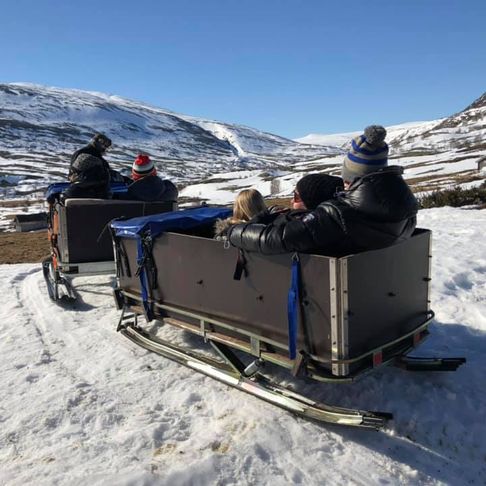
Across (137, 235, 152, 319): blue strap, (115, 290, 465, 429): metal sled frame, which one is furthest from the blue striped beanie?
(137, 235, 152, 319): blue strap

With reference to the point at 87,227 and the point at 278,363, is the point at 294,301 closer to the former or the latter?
the point at 278,363

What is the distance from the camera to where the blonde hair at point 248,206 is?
14.6 feet

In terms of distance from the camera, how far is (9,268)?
31.8ft

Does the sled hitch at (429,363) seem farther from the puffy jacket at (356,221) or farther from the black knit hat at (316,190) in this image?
the black knit hat at (316,190)

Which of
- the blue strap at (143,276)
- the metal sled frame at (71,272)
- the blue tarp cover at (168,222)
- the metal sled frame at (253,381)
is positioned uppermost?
the blue tarp cover at (168,222)

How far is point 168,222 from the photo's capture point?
5.00 meters

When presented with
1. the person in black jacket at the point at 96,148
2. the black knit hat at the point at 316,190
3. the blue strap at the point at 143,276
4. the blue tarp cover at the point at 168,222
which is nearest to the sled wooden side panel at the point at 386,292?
the black knit hat at the point at 316,190

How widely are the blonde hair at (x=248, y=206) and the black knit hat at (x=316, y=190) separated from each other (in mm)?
417

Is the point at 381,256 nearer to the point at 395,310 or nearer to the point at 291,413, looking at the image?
the point at 395,310

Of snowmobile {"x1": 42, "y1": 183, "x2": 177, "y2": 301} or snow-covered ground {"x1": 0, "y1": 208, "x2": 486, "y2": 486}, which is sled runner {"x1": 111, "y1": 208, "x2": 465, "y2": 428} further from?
snowmobile {"x1": 42, "y1": 183, "x2": 177, "y2": 301}

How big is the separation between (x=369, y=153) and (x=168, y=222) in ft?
7.17

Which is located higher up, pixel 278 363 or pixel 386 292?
pixel 386 292

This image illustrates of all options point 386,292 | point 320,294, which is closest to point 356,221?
point 320,294

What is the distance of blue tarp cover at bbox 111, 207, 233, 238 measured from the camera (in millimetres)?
4945
